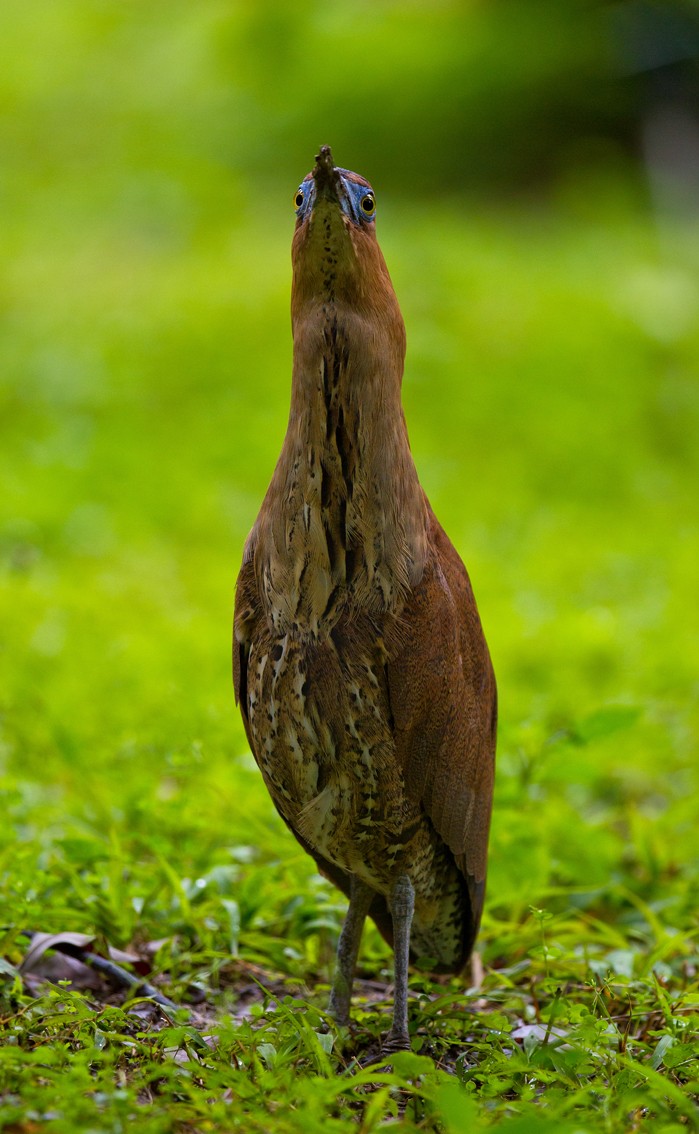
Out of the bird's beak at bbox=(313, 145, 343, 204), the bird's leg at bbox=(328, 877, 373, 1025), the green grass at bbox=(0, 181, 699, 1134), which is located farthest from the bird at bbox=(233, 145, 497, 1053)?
the green grass at bbox=(0, 181, 699, 1134)

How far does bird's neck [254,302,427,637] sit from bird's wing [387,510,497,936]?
97 mm

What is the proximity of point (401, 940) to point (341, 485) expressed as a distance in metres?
1.06

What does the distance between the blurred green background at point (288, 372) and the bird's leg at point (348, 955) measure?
65cm

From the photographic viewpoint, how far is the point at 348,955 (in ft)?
9.29

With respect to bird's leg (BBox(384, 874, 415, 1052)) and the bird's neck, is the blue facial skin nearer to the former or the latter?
the bird's neck

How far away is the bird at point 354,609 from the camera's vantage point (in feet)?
7.72

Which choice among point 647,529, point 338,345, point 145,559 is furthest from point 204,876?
point 647,529

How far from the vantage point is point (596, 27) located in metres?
13.8

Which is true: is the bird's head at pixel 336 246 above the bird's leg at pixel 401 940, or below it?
above

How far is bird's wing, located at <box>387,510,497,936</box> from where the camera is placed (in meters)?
2.49

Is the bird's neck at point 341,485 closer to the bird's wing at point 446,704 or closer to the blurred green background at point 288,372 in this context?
the bird's wing at point 446,704

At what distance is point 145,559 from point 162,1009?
4.17m

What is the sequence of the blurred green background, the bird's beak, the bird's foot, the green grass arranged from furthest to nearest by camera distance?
the blurred green background < the bird's foot < the green grass < the bird's beak

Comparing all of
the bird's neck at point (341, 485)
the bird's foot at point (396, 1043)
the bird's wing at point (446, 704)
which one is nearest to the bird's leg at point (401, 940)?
the bird's foot at point (396, 1043)
